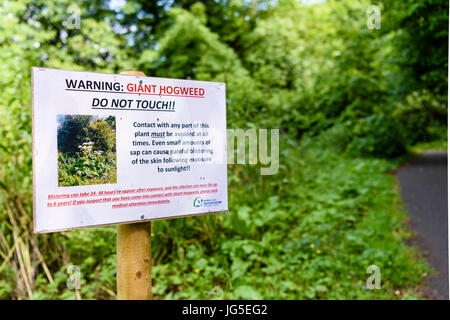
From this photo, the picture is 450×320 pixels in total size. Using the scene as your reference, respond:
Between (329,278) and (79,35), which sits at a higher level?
(79,35)

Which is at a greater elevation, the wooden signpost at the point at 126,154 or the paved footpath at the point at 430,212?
the wooden signpost at the point at 126,154

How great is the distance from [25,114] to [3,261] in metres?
1.52

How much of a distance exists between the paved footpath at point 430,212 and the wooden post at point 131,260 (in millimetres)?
2845

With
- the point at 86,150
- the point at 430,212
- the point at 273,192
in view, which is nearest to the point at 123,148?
the point at 86,150

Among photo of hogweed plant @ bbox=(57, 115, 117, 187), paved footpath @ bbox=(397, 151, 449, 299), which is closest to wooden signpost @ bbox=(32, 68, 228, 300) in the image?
photo of hogweed plant @ bbox=(57, 115, 117, 187)

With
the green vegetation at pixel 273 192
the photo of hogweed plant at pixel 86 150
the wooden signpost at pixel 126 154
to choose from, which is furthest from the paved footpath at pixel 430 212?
the photo of hogweed plant at pixel 86 150

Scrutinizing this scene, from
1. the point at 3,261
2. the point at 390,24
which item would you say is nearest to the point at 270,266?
the point at 3,261

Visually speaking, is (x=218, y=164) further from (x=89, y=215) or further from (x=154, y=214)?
(x=89, y=215)

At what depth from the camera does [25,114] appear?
3717 millimetres

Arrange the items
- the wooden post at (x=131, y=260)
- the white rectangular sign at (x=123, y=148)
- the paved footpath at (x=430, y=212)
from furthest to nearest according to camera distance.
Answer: the paved footpath at (x=430, y=212) < the wooden post at (x=131, y=260) < the white rectangular sign at (x=123, y=148)

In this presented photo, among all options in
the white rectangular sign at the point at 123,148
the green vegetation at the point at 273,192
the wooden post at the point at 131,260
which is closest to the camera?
the white rectangular sign at the point at 123,148

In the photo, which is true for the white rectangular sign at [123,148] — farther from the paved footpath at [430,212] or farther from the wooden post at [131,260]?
the paved footpath at [430,212]

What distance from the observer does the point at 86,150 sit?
1.90m

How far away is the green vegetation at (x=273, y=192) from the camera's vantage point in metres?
3.67
